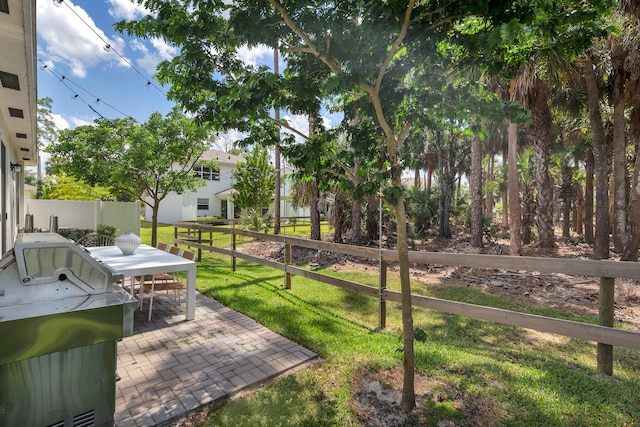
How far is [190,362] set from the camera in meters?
3.51

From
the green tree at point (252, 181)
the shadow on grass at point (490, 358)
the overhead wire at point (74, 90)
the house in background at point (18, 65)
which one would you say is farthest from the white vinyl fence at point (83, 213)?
the shadow on grass at point (490, 358)

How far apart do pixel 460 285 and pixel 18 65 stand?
355 inches

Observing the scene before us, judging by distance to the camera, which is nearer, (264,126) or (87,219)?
(264,126)

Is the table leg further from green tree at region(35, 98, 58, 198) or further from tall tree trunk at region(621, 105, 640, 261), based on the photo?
green tree at region(35, 98, 58, 198)

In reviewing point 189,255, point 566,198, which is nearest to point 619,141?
point 566,198

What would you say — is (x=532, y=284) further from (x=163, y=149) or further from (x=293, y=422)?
(x=163, y=149)

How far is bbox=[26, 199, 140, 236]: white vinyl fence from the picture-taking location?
43.3 ft

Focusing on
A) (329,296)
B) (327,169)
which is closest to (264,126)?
(327,169)

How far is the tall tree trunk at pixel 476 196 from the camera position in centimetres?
1224

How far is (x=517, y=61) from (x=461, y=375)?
3041 millimetres

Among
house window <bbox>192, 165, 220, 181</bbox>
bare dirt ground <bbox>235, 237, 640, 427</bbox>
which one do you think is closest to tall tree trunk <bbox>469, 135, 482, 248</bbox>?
bare dirt ground <bbox>235, 237, 640, 427</bbox>

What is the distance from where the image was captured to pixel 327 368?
3.34 m

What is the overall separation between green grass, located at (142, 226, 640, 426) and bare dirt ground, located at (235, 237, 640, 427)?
82 mm

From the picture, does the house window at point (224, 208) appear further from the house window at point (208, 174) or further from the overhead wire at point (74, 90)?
the overhead wire at point (74, 90)
